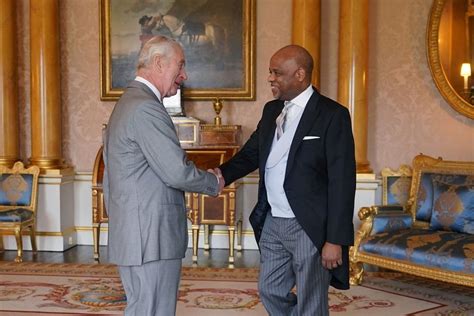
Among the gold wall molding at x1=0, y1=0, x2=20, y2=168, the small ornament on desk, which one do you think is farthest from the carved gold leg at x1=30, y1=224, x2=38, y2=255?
the small ornament on desk

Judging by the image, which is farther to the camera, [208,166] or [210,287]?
[208,166]

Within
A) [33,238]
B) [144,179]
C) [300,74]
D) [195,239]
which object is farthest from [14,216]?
[300,74]

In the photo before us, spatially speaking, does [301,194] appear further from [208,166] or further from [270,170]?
[208,166]

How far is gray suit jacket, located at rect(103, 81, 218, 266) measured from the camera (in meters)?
2.39

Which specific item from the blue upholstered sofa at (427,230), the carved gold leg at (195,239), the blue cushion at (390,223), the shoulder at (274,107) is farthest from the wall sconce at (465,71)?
the shoulder at (274,107)

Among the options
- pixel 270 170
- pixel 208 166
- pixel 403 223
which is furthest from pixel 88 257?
pixel 270 170

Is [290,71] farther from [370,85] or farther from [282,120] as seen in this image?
[370,85]

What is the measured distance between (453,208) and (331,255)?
8.42 ft

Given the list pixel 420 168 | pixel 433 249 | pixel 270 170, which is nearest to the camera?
pixel 270 170

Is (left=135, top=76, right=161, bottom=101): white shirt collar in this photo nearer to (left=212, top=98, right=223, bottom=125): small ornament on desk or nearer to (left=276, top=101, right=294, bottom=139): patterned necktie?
(left=276, top=101, right=294, bottom=139): patterned necktie

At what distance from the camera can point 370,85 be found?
649 centimetres

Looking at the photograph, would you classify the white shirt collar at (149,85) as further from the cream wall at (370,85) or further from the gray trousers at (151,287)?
the cream wall at (370,85)

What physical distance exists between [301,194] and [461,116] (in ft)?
13.4

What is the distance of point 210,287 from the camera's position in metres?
4.88
